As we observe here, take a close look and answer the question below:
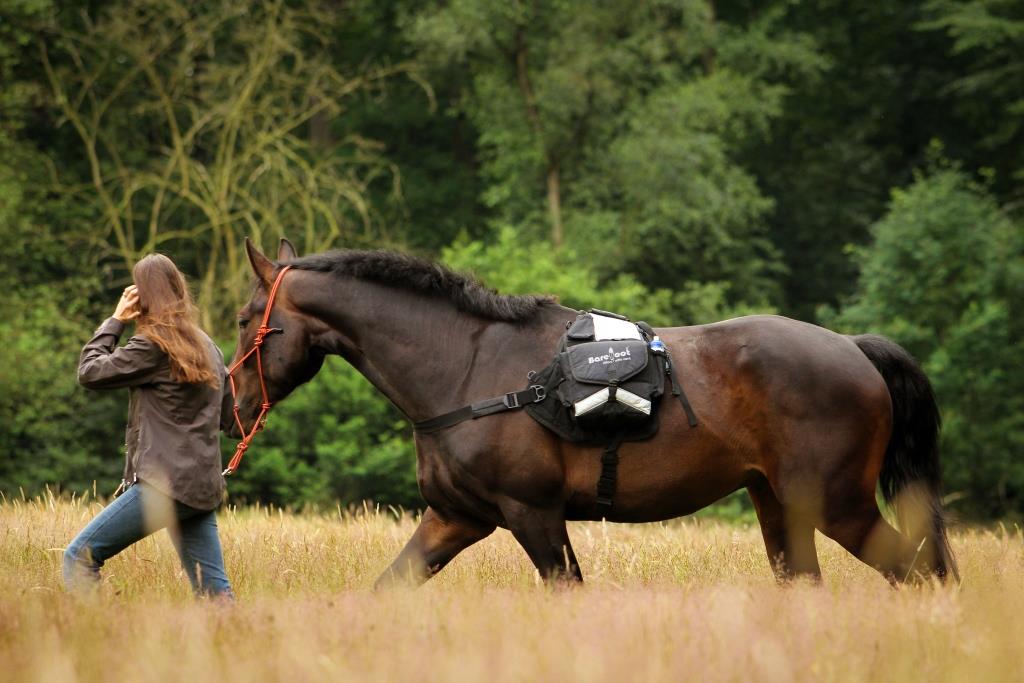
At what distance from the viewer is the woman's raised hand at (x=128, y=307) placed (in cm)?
565

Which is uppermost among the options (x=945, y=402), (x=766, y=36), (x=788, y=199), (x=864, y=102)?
(x=766, y=36)

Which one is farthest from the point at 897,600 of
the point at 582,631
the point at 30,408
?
the point at 30,408

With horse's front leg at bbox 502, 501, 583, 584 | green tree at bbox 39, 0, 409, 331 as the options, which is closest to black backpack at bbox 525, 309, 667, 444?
horse's front leg at bbox 502, 501, 583, 584

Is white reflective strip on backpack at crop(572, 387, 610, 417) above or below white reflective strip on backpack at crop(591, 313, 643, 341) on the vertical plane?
below

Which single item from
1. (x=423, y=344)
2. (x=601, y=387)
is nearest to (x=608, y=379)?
(x=601, y=387)

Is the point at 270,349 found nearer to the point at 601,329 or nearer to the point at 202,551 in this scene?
the point at 202,551

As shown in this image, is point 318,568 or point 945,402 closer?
point 318,568

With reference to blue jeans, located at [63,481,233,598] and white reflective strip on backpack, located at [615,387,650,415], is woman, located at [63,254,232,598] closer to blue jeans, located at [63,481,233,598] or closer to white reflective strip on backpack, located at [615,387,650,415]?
blue jeans, located at [63,481,233,598]

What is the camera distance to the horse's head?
20.8 ft

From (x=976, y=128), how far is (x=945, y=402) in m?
10.4

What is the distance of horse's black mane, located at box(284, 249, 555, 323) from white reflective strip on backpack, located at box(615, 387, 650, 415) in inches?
29.9

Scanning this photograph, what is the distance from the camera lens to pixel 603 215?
2825 cm

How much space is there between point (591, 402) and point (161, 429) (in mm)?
2052

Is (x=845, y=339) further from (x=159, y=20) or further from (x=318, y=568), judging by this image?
(x=159, y=20)
